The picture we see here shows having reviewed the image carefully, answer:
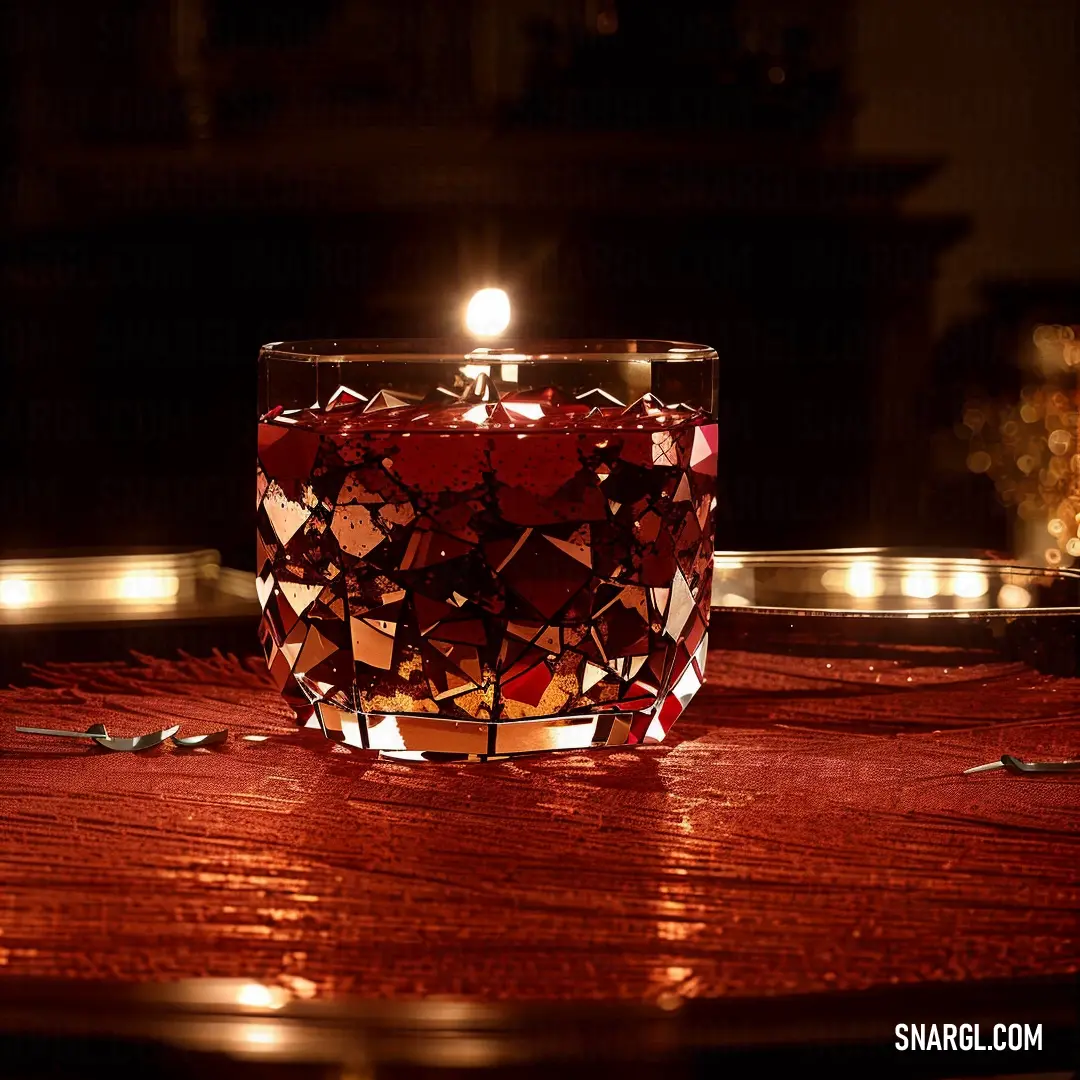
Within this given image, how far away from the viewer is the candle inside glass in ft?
1.16

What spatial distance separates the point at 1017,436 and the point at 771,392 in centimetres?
27

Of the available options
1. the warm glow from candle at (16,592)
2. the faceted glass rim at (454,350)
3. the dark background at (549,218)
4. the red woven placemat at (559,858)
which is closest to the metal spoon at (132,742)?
the red woven placemat at (559,858)

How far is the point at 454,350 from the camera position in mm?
397

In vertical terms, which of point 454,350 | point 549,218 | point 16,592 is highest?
point 549,218

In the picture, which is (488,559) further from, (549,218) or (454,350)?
(549,218)

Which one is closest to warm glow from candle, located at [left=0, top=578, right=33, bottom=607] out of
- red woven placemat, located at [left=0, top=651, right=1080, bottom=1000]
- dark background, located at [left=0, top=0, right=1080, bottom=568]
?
red woven placemat, located at [left=0, top=651, right=1080, bottom=1000]

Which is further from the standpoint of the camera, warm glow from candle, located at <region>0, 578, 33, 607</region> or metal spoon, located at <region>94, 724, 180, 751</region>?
warm glow from candle, located at <region>0, 578, 33, 607</region>

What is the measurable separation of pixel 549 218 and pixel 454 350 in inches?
38.1

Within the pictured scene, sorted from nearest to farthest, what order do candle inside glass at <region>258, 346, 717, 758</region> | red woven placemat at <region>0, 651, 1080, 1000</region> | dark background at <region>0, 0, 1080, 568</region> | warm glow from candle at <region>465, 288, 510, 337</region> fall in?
red woven placemat at <region>0, 651, 1080, 1000</region>, candle inside glass at <region>258, 346, 717, 758</region>, warm glow from candle at <region>465, 288, 510, 337</region>, dark background at <region>0, 0, 1080, 568</region>

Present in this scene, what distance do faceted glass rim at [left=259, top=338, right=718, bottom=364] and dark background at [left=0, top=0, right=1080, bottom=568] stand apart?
2.89ft

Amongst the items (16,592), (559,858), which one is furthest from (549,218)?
(559,858)

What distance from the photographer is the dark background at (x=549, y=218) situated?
122 cm

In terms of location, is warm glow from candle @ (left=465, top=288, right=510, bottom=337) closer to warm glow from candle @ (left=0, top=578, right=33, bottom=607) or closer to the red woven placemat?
the red woven placemat

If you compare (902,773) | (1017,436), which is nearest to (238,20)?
(1017,436)
